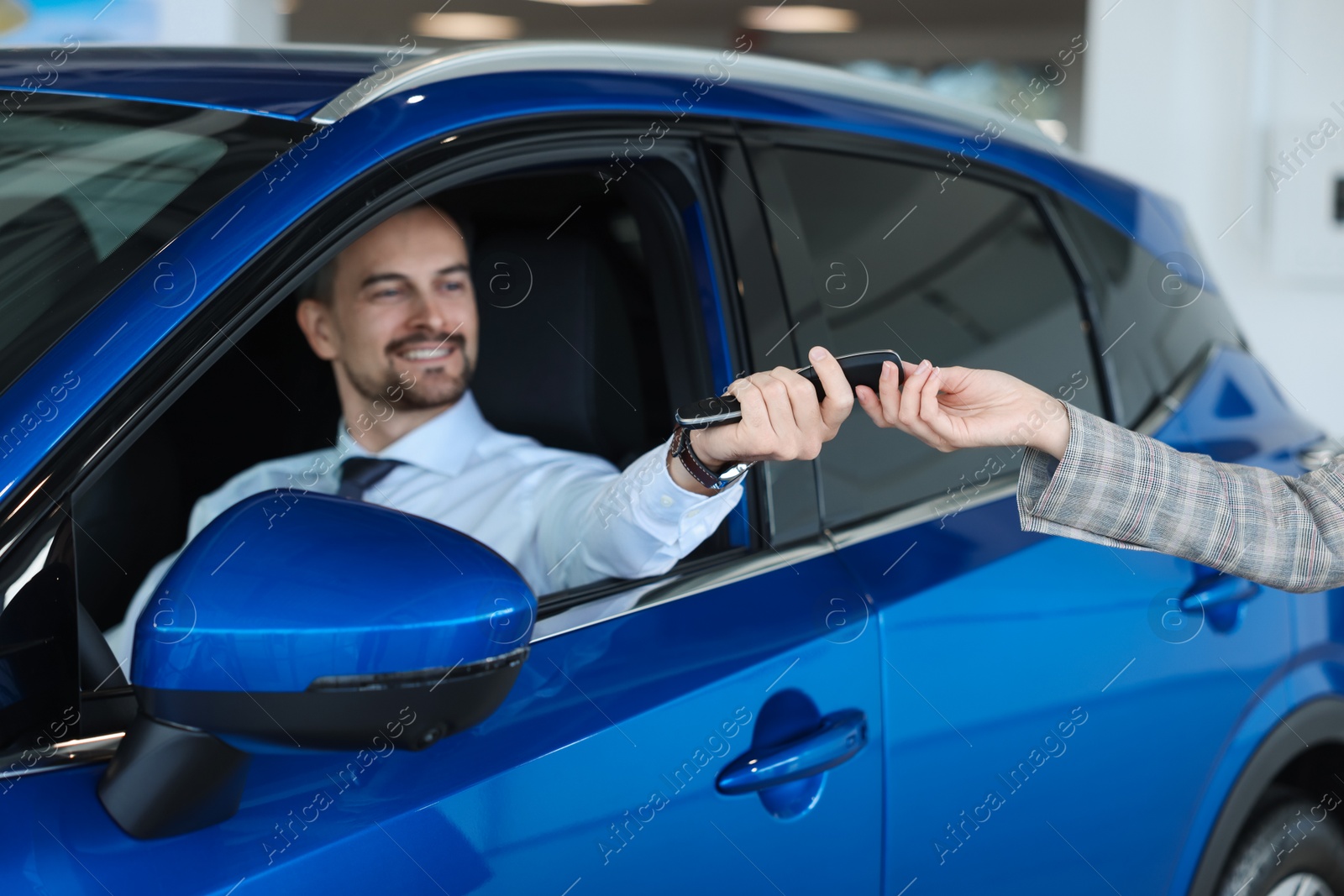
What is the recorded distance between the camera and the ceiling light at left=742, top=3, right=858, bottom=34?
11.4m

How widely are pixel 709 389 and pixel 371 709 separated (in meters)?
0.72

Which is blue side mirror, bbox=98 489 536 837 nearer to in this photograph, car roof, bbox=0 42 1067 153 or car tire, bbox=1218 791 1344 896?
car roof, bbox=0 42 1067 153

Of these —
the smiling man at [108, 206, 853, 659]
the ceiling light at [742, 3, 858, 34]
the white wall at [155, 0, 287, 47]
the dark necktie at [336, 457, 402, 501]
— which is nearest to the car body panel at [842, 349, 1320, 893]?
the smiling man at [108, 206, 853, 659]

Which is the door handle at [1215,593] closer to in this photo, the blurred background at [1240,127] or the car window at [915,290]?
the car window at [915,290]

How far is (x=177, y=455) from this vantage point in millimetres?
1855

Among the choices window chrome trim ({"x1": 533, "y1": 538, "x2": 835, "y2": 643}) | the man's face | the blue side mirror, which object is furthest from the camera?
the man's face

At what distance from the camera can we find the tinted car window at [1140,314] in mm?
1973

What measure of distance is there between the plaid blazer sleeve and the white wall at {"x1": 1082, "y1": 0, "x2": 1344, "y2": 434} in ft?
10.9

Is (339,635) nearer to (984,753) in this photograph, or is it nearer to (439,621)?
(439,621)

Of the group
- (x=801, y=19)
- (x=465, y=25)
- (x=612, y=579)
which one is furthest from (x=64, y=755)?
(x=465, y=25)

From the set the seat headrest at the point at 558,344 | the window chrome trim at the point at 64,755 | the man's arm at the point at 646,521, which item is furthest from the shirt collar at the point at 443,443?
the window chrome trim at the point at 64,755

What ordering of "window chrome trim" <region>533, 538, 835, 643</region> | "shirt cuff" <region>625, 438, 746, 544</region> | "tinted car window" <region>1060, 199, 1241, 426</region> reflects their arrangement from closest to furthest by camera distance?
"window chrome trim" <region>533, 538, 835, 643</region>
"shirt cuff" <region>625, 438, 746, 544</region>
"tinted car window" <region>1060, 199, 1241, 426</region>

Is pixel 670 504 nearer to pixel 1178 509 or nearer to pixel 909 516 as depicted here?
pixel 909 516

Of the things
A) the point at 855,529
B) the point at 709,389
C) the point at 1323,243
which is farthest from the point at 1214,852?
the point at 1323,243
